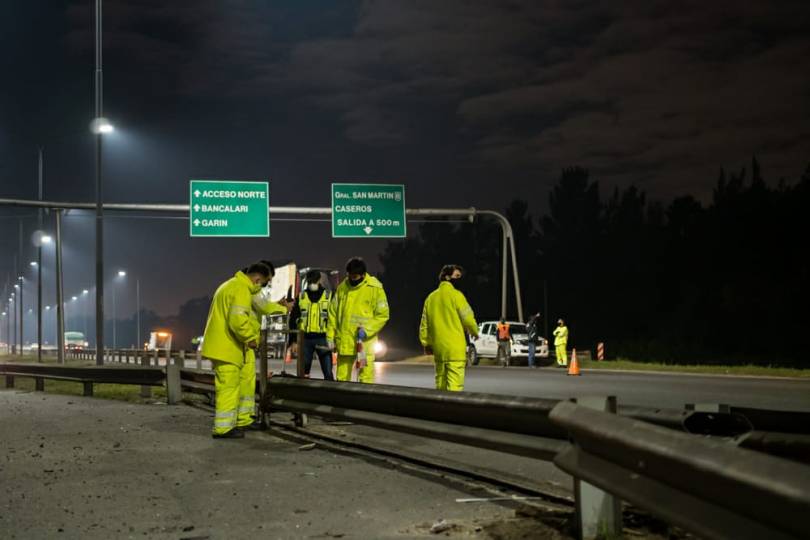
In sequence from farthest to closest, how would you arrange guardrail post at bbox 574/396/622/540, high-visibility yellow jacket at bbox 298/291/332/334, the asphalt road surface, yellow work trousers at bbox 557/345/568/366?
yellow work trousers at bbox 557/345/568/366 → the asphalt road surface → high-visibility yellow jacket at bbox 298/291/332/334 → guardrail post at bbox 574/396/622/540

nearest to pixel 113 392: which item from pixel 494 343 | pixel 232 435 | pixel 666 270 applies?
pixel 232 435

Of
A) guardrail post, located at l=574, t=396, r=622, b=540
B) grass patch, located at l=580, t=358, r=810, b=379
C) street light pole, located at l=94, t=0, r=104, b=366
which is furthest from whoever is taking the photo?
street light pole, located at l=94, t=0, r=104, b=366

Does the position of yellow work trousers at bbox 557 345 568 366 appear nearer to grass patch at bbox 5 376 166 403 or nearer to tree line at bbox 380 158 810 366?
tree line at bbox 380 158 810 366

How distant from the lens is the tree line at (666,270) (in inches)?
2073

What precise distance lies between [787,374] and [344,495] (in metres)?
21.4

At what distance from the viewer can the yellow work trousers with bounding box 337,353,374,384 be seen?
1190 centimetres

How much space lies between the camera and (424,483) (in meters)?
7.57

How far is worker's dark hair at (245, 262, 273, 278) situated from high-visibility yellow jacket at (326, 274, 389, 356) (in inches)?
50.9

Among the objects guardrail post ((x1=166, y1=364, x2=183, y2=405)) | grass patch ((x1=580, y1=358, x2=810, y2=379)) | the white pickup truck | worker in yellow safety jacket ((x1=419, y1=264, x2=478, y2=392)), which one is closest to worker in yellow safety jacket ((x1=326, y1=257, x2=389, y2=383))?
worker in yellow safety jacket ((x1=419, y1=264, x2=478, y2=392))

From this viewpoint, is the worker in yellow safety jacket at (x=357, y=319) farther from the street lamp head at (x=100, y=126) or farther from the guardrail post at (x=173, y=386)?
the street lamp head at (x=100, y=126)

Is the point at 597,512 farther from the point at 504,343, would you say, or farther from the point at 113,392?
the point at 504,343

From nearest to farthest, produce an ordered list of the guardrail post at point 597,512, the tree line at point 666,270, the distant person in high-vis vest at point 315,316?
the guardrail post at point 597,512 → the distant person in high-vis vest at point 315,316 → the tree line at point 666,270

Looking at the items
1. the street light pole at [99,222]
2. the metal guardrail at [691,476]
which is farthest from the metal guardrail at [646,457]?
the street light pole at [99,222]

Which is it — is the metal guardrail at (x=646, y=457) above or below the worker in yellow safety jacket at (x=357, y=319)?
below
